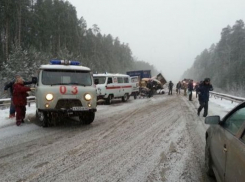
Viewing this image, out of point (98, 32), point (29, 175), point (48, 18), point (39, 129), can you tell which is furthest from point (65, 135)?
point (98, 32)

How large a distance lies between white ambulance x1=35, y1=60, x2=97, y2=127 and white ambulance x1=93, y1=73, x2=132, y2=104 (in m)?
8.08

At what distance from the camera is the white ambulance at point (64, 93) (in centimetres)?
838

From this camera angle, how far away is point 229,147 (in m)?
2.96

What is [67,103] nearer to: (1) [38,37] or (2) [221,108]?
(2) [221,108]

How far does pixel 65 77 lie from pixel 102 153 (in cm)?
420

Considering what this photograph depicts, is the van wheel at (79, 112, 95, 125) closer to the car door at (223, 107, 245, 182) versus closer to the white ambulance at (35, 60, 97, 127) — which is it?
the white ambulance at (35, 60, 97, 127)

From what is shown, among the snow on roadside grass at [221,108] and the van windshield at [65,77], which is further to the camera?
the snow on roadside grass at [221,108]

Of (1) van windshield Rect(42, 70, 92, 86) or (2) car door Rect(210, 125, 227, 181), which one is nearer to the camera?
(2) car door Rect(210, 125, 227, 181)

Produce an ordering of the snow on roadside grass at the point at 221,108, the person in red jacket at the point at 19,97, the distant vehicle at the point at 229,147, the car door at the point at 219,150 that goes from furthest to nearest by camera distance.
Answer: the snow on roadside grass at the point at 221,108 < the person in red jacket at the point at 19,97 < the car door at the point at 219,150 < the distant vehicle at the point at 229,147

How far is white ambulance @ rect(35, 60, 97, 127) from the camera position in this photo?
8375 millimetres

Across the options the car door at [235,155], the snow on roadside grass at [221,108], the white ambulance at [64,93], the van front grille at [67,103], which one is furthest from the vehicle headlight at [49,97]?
the snow on roadside grass at [221,108]

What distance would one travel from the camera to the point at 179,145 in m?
6.50

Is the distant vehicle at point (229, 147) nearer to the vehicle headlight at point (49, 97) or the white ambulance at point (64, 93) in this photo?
the white ambulance at point (64, 93)

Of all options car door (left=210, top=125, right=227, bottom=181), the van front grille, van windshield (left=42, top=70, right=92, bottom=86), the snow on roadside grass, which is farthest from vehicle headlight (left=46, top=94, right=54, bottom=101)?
the snow on roadside grass
